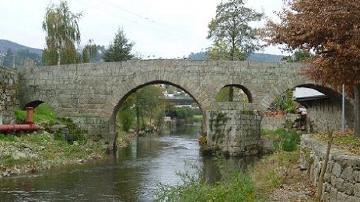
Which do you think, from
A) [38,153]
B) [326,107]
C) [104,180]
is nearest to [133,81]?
[38,153]

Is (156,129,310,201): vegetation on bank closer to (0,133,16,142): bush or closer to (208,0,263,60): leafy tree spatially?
(0,133,16,142): bush

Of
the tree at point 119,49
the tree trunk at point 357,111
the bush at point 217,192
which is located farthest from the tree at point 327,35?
the tree at point 119,49

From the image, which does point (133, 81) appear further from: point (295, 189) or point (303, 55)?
point (295, 189)

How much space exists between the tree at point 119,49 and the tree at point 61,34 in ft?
24.2

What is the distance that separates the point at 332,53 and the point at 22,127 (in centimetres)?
1423

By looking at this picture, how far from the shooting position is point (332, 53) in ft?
40.9

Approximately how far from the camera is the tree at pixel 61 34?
39.2 metres

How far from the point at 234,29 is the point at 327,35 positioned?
1053 inches

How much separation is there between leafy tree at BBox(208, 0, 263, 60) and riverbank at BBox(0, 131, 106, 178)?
16553 mm

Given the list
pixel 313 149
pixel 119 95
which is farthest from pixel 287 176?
pixel 119 95

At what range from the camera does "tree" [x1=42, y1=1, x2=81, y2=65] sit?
39.2 m

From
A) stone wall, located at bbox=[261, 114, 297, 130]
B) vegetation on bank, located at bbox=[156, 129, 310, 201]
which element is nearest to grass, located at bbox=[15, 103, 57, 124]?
stone wall, located at bbox=[261, 114, 297, 130]

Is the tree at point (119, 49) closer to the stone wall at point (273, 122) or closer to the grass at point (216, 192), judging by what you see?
the stone wall at point (273, 122)

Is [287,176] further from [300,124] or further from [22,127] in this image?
[300,124]
